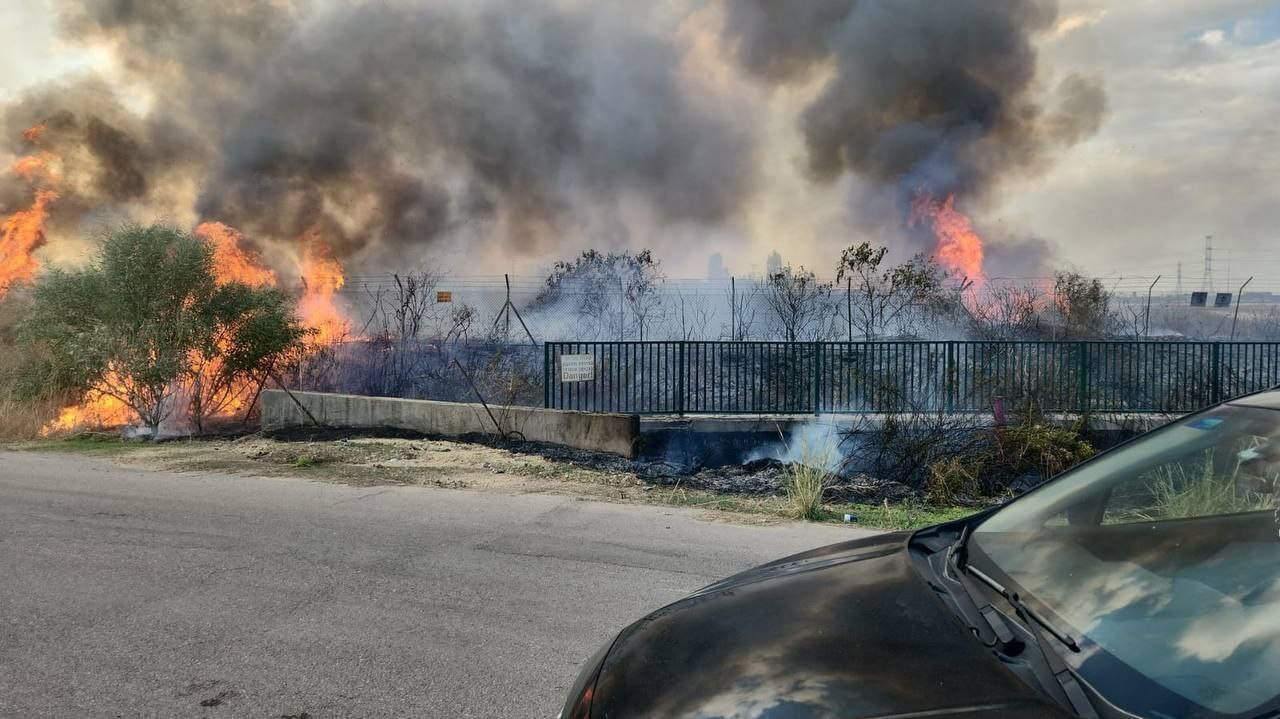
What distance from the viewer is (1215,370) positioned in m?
12.8

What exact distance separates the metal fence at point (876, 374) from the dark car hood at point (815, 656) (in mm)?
9678

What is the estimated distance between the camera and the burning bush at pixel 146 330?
12430 millimetres

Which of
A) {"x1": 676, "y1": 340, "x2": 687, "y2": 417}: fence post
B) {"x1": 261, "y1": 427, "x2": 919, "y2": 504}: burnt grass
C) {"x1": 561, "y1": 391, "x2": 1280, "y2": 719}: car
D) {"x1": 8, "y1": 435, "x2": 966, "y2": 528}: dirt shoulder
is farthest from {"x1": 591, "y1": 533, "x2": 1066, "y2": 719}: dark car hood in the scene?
{"x1": 676, "y1": 340, "x2": 687, "y2": 417}: fence post

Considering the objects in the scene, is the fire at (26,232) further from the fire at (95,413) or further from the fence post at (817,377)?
the fence post at (817,377)

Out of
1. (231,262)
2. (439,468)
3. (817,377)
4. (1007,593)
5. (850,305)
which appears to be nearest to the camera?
(1007,593)

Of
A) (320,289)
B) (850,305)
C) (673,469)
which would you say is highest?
(320,289)

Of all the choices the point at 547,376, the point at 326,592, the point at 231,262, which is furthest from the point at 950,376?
Result: the point at 231,262

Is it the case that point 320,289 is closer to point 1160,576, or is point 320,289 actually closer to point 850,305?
point 850,305

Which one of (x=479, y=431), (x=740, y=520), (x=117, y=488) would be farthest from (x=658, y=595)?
(x=479, y=431)

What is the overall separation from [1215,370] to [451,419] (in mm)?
11502

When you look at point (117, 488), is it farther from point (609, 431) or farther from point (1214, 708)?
point (1214, 708)

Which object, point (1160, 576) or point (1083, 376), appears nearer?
point (1160, 576)

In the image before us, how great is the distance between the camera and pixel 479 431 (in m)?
11.8

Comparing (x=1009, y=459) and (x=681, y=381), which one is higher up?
(x=681, y=381)
